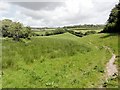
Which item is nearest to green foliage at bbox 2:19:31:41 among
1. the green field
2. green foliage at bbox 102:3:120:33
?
green foliage at bbox 102:3:120:33

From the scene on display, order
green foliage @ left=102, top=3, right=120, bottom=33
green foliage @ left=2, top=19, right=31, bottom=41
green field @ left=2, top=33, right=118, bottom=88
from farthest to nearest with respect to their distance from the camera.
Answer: green foliage @ left=2, top=19, right=31, bottom=41 → green foliage @ left=102, top=3, right=120, bottom=33 → green field @ left=2, top=33, right=118, bottom=88

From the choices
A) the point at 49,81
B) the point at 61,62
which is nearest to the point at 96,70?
the point at 61,62

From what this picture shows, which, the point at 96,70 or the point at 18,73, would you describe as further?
the point at 96,70

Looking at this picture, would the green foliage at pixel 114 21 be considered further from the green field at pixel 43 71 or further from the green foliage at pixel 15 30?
the green field at pixel 43 71

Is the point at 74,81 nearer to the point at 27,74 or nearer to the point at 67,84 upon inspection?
the point at 67,84

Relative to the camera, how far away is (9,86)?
18047mm

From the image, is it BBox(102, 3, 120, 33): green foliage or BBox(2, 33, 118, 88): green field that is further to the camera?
BBox(102, 3, 120, 33): green foliage

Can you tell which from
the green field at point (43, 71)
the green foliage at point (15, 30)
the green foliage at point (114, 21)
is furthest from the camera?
the green foliage at point (15, 30)

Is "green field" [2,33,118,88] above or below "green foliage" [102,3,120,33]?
below

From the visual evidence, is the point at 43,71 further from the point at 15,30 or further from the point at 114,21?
the point at 15,30

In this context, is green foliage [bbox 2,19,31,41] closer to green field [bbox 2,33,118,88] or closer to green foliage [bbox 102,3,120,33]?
green foliage [bbox 102,3,120,33]

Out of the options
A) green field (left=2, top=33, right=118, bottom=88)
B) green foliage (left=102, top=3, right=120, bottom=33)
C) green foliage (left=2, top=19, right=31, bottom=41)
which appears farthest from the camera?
green foliage (left=2, top=19, right=31, bottom=41)

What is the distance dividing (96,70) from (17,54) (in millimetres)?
9301

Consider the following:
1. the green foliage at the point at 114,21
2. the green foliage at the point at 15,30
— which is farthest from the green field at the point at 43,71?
the green foliage at the point at 15,30
